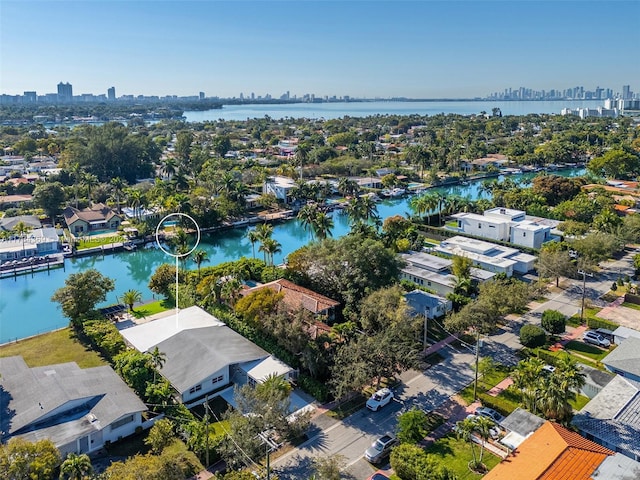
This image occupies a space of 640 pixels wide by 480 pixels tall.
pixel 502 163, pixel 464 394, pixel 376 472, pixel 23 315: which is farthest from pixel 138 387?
pixel 502 163

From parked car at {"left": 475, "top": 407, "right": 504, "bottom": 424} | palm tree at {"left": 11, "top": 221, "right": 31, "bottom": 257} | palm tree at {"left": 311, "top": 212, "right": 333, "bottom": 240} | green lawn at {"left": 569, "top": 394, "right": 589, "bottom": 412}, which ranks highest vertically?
palm tree at {"left": 311, "top": 212, "right": 333, "bottom": 240}

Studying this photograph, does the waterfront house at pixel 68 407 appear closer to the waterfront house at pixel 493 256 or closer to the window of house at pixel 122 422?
the window of house at pixel 122 422

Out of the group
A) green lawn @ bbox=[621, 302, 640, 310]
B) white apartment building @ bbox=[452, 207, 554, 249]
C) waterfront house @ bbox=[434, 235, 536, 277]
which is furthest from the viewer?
white apartment building @ bbox=[452, 207, 554, 249]

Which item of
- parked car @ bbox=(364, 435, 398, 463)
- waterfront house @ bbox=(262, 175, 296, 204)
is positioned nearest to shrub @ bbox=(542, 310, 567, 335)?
parked car @ bbox=(364, 435, 398, 463)

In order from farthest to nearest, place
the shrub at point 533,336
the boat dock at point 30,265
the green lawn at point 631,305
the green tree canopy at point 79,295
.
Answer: the boat dock at point 30,265 < the green lawn at point 631,305 < the green tree canopy at point 79,295 < the shrub at point 533,336

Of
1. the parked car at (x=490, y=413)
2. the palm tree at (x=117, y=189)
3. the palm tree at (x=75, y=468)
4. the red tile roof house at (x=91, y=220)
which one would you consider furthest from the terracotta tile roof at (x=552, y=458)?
the palm tree at (x=117, y=189)

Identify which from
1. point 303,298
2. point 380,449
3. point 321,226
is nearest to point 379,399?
point 380,449

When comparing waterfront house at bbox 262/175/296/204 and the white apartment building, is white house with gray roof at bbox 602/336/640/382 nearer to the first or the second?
the white apartment building

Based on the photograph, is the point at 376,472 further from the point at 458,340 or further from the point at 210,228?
the point at 210,228
